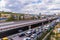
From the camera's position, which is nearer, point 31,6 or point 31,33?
point 31,6

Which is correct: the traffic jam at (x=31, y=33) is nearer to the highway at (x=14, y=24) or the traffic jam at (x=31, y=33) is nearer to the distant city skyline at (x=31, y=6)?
the highway at (x=14, y=24)

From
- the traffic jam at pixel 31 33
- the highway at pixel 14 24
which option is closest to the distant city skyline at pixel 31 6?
the highway at pixel 14 24

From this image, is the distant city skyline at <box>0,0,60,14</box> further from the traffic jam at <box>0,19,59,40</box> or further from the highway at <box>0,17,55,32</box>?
the traffic jam at <box>0,19,59,40</box>

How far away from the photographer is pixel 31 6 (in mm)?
5531

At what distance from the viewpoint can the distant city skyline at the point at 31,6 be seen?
5246 millimetres

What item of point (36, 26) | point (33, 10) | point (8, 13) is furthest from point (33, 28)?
point (8, 13)

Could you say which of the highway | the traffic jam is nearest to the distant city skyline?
the highway

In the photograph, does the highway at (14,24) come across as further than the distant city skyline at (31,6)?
No

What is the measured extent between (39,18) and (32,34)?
1.67ft

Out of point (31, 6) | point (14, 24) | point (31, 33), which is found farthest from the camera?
point (31, 33)

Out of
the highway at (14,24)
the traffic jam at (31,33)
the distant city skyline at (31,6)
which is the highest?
the distant city skyline at (31,6)

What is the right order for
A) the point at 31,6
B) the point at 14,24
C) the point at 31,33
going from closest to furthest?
the point at 14,24
the point at 31,6
the point at 31,33

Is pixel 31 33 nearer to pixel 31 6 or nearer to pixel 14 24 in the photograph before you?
pixel 14 24

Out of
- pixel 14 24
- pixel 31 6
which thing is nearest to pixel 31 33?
pixel 14 24
